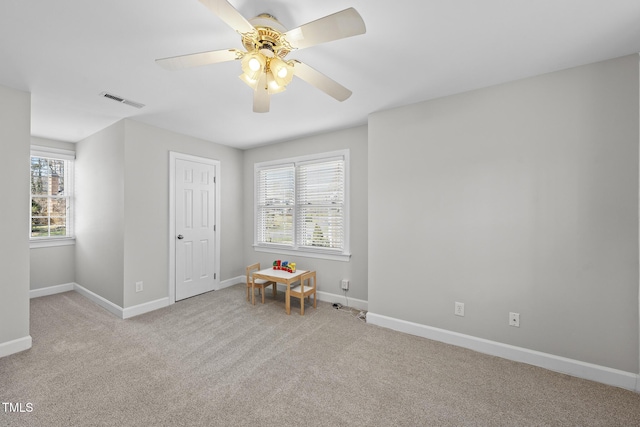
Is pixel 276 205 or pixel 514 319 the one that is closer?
pixel 514 319

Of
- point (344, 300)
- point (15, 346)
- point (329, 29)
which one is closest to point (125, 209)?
point (15, 346)

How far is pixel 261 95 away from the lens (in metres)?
1.81

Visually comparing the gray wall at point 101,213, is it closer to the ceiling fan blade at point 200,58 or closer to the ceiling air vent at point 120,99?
the ceiling air vent at point 120,99

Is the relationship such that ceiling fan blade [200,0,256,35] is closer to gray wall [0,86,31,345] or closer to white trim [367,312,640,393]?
gray wall [0,86,31,345]

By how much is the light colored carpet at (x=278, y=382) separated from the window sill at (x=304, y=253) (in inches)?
38.3

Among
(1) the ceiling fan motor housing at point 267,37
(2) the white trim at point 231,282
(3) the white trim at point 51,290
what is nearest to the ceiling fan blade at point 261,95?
(1) the ceiling fan motor housing at point 267,37

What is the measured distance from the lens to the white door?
12.9 ft

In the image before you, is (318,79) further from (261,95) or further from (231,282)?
(231,282)

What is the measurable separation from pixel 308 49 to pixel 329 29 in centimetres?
71

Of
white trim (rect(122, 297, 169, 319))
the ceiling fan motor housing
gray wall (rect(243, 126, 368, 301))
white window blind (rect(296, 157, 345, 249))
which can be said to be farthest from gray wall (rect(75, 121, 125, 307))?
the ceiling fan motor housing

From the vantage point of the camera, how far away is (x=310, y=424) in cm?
169

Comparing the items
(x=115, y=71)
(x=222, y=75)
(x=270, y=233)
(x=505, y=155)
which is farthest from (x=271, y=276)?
(x=505, y=155)

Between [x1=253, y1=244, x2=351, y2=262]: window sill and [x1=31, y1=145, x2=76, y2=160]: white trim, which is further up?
[x1=31, y1=145, x2=76, y2=160]: white trim

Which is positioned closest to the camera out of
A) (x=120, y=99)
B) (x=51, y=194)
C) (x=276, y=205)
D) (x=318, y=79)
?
(x=318, y=79)
